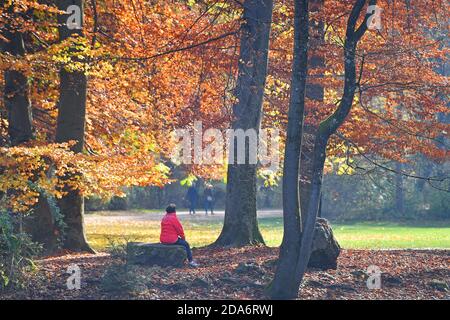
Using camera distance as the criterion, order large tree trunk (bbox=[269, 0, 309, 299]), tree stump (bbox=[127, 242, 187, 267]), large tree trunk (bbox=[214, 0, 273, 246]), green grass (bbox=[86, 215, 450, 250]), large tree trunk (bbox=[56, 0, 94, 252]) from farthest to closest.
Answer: green grass (bbox=[86, 215, 450, 250]) < large tree trunk (bbox=[56, 0, 94, 252]) < large tree trunk (bbox=[214, 0, 273, 246]) < tree stump (bbox=[127, 242, 187, 267]) < large tree trunk (bbox=[269, 0, 309, 299])

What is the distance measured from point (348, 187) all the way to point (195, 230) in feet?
40.5

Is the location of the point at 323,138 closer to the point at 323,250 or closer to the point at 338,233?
the point at 323,250

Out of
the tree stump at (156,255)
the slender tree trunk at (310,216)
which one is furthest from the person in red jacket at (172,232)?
the slender tree trunk at (310,216)

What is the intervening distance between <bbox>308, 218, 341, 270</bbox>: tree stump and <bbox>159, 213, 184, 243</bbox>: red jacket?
2.43m

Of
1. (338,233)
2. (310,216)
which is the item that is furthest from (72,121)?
(338,233)

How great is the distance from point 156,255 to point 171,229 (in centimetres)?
65

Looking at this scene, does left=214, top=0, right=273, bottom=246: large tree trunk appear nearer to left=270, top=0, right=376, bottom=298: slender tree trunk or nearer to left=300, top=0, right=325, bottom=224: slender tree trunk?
left=300, top=0, right=325, bottom=224: slender tree trunk

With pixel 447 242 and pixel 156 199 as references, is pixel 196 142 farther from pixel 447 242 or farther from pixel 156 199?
pixel 156 199

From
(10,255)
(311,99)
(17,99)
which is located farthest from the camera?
(311,99)

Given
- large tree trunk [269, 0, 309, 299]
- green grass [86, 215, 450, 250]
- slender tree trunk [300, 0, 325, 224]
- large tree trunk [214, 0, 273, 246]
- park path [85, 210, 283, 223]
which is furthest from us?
park path [85, 210, 283, 223]

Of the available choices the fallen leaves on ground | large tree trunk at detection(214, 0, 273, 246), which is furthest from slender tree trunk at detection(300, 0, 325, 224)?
the fallen leaves on ground

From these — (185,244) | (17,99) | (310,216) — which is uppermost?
(17,99)

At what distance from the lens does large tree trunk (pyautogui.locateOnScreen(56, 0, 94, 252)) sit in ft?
57.1

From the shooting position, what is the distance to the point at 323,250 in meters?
13.4
